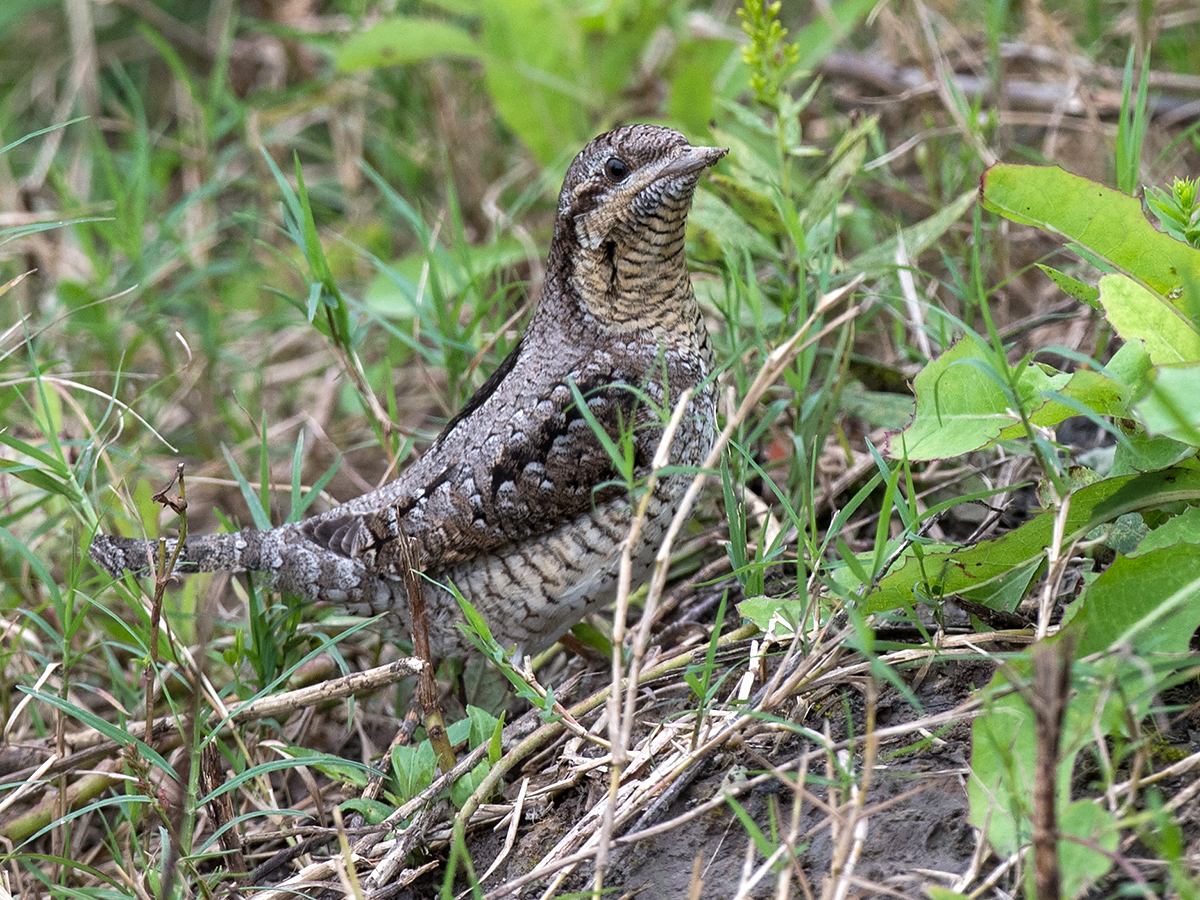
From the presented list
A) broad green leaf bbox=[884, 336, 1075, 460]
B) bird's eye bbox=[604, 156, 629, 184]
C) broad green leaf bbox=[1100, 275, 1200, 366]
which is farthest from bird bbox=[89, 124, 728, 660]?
broad green leaf bbox=[1100, 275, 1200, 366]

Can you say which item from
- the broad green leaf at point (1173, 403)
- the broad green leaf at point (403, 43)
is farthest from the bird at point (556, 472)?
the broad green leaf at point (403, 43)

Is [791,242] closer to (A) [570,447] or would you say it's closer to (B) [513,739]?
(A) [570,447]

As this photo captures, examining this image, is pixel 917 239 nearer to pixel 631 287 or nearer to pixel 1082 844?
pixel 631 287

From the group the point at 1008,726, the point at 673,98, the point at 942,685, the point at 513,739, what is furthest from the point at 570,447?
the point at 673,98

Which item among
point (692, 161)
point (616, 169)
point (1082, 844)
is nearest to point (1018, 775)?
point (1082, 844)

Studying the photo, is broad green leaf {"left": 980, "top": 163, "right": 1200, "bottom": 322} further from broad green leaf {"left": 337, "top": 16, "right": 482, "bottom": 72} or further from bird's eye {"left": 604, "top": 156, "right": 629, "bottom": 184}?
broad green leaf {"left": 337, "top": 16, "right": 482, "bottom": 72}
